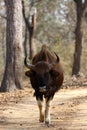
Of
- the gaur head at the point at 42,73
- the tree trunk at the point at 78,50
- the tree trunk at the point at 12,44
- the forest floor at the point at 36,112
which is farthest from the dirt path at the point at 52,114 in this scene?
the tree trunk at the point at 78,50

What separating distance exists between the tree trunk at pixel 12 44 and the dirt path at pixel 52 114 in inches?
106

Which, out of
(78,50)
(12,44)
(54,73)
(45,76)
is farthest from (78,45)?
(45,76)

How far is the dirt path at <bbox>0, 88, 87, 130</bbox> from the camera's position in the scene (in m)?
11.4

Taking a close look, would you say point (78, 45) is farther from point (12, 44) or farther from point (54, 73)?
Result: point (54, 73)

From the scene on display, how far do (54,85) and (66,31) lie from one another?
50926 mm

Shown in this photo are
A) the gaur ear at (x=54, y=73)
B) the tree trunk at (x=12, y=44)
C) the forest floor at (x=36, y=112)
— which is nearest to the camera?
the gaur ear at (x=54, y=73)

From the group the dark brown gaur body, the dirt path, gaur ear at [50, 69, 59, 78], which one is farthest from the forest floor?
gaur ear at [50, 69, 59, 78]

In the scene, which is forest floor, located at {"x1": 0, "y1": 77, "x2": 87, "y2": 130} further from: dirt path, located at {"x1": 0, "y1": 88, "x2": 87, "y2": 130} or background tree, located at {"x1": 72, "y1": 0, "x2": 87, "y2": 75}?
background tree, located at {"x1": 72, "y1": 0, "x2": 87, "y2": 75}

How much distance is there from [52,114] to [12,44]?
785cm

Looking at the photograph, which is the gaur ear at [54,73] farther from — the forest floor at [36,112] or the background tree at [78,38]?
the background tree at [78,38]

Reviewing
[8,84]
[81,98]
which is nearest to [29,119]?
[81,98]

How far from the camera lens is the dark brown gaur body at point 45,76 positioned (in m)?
11.0

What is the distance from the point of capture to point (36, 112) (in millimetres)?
14008

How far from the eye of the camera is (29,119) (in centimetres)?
1259
